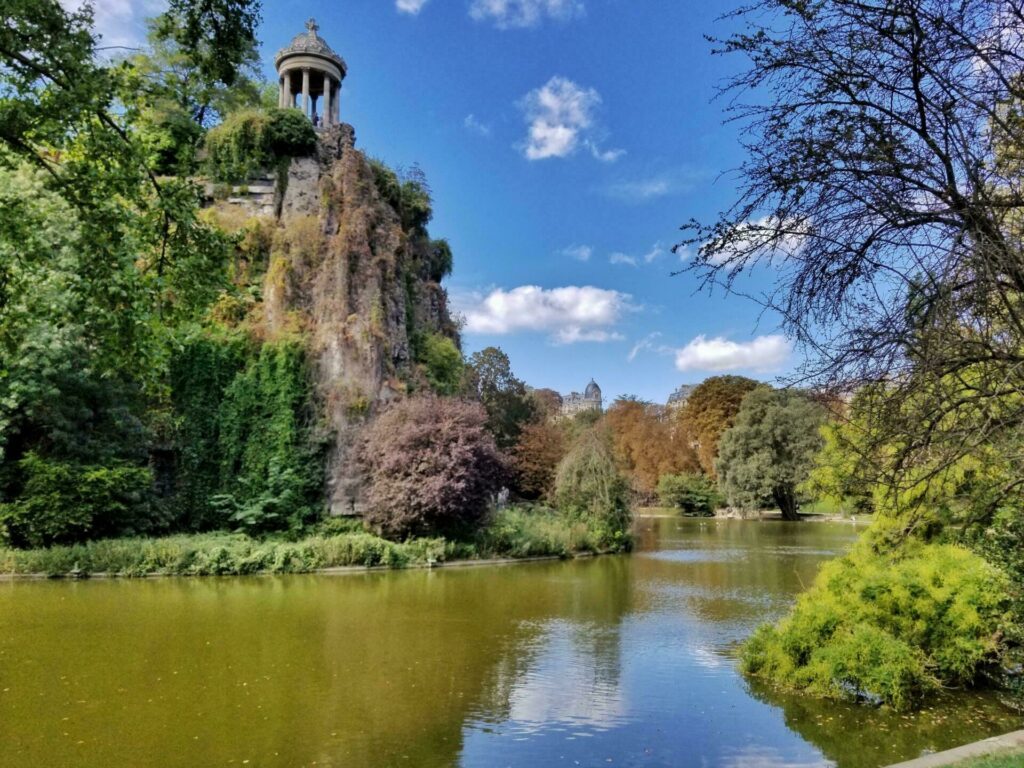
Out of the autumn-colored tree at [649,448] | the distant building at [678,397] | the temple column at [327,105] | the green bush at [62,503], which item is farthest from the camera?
the distant building at [678,397]

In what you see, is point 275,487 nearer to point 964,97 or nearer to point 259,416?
point 259,416

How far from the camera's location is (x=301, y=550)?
18703 mm

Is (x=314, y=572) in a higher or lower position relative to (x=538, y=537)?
lower

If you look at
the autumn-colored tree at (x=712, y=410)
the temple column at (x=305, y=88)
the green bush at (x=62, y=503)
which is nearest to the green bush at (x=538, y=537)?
the green bush at (x=62, y=503)

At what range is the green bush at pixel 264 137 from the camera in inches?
1019

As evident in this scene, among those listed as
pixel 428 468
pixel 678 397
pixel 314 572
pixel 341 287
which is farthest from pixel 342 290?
pixel 678 397

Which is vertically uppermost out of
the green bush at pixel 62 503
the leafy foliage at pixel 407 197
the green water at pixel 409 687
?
the leafy foliage at pixel 407 197

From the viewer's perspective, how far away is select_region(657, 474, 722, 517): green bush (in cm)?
4981

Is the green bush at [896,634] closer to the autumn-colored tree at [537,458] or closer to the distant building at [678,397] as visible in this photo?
the autumn-colored tree at [537,458]

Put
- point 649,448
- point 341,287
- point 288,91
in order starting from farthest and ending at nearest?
point 649,448 < point 288,91 < point 341,287

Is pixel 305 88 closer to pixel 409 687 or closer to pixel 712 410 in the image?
pixel 409 687

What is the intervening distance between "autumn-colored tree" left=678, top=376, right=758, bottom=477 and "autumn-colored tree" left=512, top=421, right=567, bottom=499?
25896 millimetres

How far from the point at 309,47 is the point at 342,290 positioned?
11.6 meters

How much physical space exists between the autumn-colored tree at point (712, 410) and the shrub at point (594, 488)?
30.4 m
